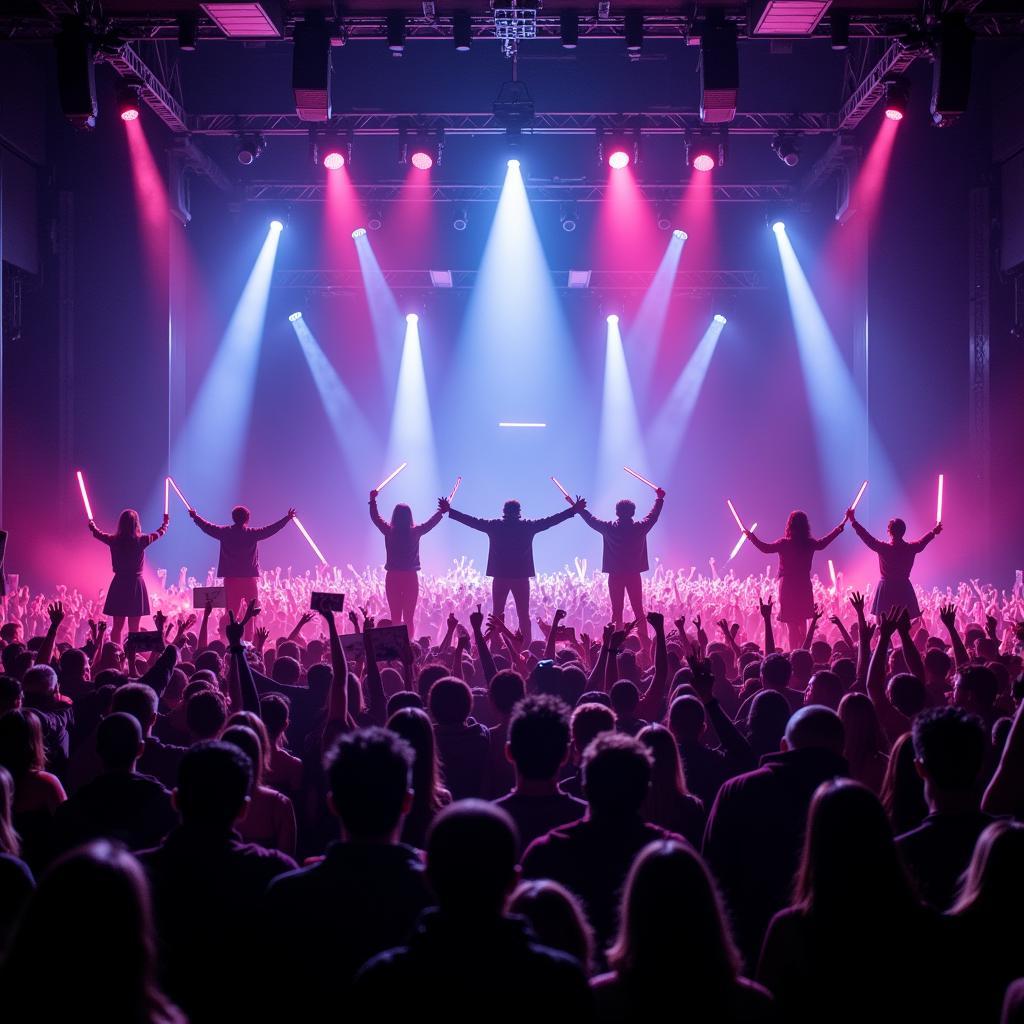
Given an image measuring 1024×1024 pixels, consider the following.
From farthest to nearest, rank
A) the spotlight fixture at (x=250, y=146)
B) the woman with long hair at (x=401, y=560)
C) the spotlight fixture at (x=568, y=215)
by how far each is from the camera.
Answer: the spotlight fixture at (x=568, y=215) < the spotlight fixture at (x=250, y=146) < the woman with long hair at (x=401, y=560)

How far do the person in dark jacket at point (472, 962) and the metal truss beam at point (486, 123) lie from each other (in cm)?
1250

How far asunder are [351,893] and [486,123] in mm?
13126

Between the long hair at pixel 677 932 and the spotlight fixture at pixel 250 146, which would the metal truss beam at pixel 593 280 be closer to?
the spotlight fixture at pixel 250 146

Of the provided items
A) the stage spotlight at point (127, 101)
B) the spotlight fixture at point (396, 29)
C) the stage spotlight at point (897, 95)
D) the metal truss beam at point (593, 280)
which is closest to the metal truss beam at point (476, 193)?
the metal truss beam at point (593, 280)

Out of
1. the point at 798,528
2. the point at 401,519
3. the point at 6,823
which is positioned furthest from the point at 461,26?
the point at 6,823

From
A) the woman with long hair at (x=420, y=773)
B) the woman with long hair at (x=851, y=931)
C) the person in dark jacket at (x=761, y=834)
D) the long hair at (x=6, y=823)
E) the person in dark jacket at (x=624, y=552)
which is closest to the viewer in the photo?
the woman with long hair at (x=851, y=931)

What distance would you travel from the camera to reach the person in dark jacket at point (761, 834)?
3232 mm

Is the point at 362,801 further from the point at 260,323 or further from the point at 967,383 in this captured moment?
the point at 260,323

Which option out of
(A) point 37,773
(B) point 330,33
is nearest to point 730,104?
(B) point 330,33

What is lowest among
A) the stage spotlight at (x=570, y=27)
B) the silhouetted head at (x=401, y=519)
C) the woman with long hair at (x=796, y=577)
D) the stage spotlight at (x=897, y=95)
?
the woman with long hair at (x=796, y=577)

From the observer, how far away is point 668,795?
3607 mm

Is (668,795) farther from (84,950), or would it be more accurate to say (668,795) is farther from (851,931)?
(84,950)

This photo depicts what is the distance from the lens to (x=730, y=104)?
899cm

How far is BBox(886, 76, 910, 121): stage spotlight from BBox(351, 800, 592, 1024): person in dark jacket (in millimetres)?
10112
